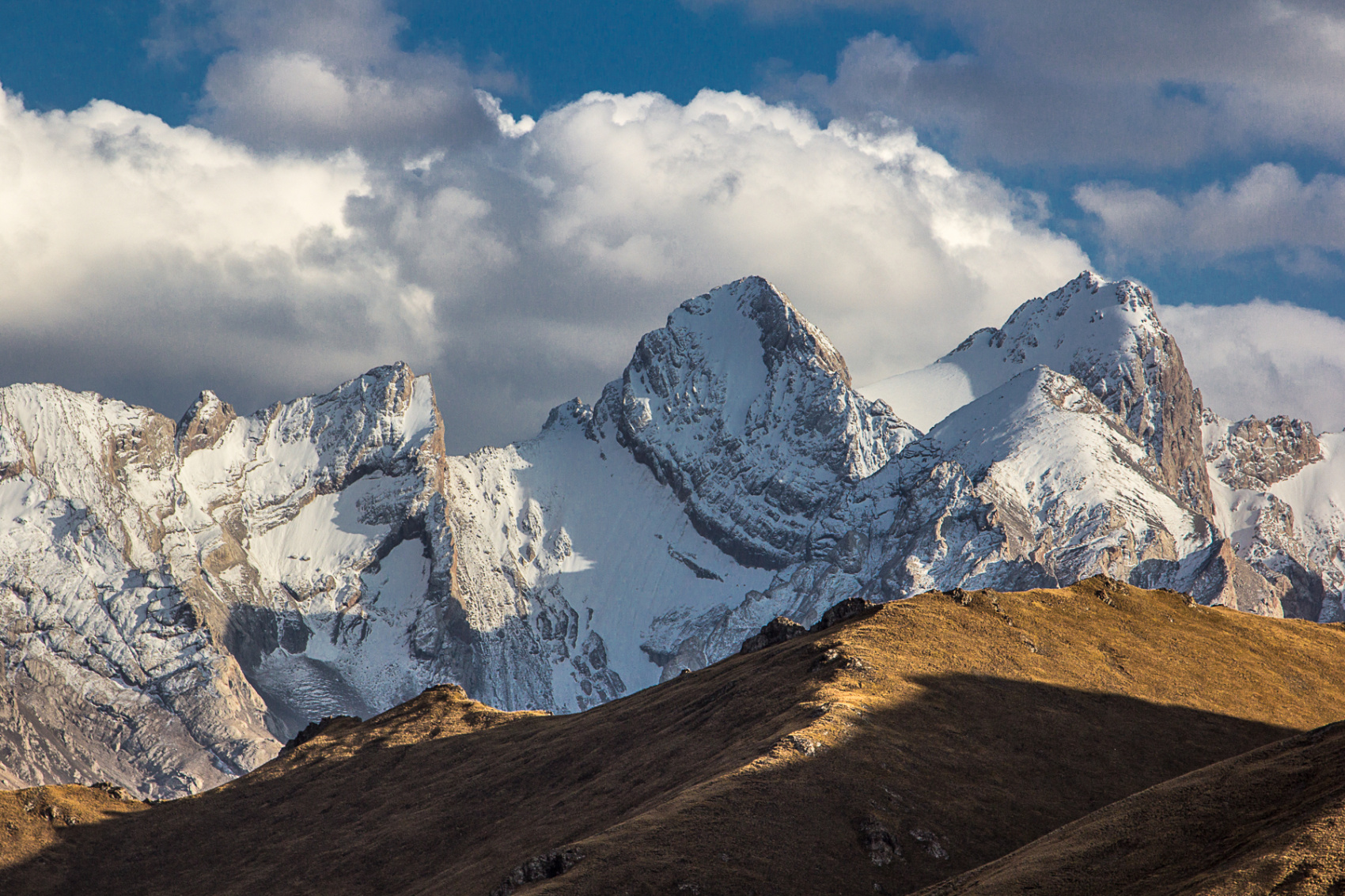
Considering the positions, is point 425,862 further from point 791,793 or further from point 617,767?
point 791,793

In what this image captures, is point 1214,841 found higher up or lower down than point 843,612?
lower down

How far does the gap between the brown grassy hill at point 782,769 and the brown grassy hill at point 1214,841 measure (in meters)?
16.8

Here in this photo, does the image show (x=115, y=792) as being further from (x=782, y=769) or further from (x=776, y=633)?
(x=782, y=769)

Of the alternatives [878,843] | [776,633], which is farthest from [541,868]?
→ [776,633]

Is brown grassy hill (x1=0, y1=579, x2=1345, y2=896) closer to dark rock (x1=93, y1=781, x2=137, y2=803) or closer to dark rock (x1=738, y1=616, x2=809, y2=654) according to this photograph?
dark rock (x1=93, y1=781, x2=137, y2=803)

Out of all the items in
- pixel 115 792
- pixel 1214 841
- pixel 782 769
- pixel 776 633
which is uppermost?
pixel 115 792

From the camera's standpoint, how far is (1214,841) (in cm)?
7725

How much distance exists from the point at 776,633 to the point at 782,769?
76370 mm

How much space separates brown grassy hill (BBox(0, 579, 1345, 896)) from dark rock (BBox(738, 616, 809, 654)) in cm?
1116

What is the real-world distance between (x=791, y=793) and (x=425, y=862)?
Result: 48257mm

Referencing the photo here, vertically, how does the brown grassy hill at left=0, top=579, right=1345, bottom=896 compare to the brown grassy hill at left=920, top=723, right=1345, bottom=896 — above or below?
above

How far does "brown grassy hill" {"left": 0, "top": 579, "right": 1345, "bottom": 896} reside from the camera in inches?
3917

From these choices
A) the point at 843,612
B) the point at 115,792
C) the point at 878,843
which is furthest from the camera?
the point at 115,792

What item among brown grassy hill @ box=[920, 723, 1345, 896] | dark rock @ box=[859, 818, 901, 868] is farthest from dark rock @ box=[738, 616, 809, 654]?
brown grassy hill @ box=[920, 723, 1345, 896]
